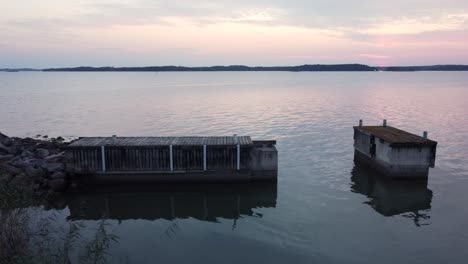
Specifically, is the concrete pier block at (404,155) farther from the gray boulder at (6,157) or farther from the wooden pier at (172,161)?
the gray boulder at (6,157)

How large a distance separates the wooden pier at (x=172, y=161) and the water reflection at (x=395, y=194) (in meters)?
6.77

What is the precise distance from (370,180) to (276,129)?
2014cm

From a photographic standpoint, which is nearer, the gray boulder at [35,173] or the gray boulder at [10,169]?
the gray boulder at [35,173]

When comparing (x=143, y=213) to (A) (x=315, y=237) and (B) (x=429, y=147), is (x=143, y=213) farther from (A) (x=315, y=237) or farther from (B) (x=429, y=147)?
(B) (x=429, y=147)

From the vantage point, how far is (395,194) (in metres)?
23.5

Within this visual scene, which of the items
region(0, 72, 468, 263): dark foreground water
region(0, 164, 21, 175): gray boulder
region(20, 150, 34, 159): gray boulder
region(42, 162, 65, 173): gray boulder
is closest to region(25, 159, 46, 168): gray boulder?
region(42, 162, 65, 173): gray boulder

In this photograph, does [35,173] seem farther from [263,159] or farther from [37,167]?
[263,159]

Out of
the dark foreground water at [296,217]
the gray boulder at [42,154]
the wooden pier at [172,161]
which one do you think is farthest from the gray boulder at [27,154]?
the dark foreground water at [296,217]

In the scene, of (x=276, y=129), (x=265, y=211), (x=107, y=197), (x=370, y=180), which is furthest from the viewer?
(x=276, y=129)

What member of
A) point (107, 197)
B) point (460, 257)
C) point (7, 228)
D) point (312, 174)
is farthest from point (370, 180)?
point (7, 228)

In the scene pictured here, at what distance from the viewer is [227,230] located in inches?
723

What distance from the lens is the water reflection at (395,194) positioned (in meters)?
20.8

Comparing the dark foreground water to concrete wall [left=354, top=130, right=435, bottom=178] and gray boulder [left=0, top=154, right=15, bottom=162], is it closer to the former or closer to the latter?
concrete wall [left=354, top=130, right=435, bottom=178]

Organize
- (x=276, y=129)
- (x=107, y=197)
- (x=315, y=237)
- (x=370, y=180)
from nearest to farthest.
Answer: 1. (x=315, y=237)
2. (x=107, y=197)
3. (x=370, y=180)
4. (x=276, y=129)
